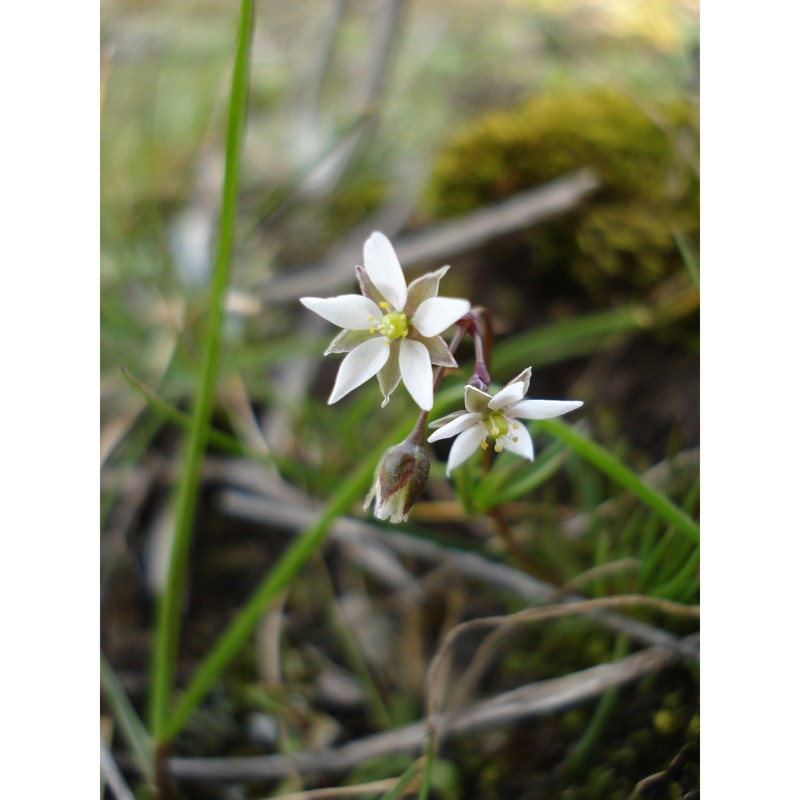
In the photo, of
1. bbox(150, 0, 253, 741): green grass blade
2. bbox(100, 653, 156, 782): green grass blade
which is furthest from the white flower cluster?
bbox(100, 653, 156, 782): green grass blade

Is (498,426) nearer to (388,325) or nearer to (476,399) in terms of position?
(476,399)

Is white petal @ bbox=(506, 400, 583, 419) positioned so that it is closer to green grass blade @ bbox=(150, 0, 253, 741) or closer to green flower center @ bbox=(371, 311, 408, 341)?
green flower center @ bbox=(371, 311, 408, 341)

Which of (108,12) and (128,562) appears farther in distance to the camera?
(108,12)

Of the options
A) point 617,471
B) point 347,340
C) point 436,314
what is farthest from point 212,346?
point 617,471

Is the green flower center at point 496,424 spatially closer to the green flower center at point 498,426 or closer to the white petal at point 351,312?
the green flower center at point 498,426

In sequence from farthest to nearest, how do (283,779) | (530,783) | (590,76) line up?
(590,76) → (283,779) → (530,783)
